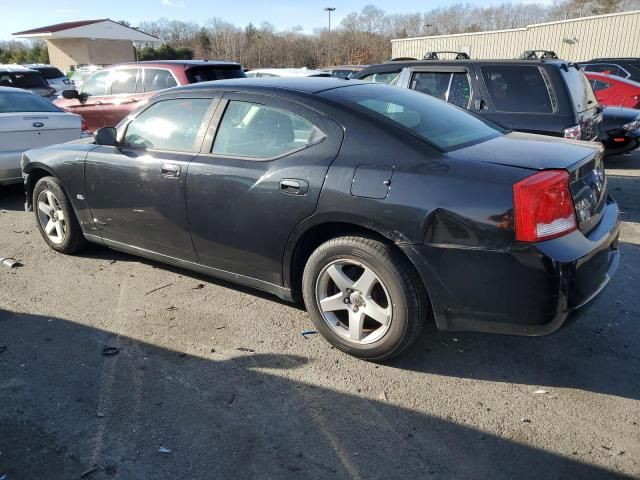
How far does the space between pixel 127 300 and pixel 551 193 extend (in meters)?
3.12

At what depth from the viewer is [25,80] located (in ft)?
50.8

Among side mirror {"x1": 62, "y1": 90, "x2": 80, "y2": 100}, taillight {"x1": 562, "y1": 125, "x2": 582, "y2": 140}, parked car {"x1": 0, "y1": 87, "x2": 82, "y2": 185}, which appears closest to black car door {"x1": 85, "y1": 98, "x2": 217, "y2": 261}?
parked car {"x1": 0, "y1": 87, "x2": 82, "y2": 185}

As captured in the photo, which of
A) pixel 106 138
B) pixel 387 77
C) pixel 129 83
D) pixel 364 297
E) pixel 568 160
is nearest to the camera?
pixel 568 160

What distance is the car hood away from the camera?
282 centimetres

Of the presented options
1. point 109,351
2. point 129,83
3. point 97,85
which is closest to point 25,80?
point 97,85

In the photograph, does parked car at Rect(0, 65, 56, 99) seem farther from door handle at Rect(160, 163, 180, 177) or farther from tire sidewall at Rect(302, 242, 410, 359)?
tire sidewall at Rect(302, 242, 410, 359)

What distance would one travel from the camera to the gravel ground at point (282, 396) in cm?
241

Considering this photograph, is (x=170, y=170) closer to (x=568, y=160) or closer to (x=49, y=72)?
(x=568, y=160)

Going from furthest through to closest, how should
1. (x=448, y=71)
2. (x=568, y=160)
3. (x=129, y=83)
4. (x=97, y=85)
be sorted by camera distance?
1. (x=97, y=85)
2. (x=129, y=83)
3. (x=448, y=71)
4. (x=568, y=160)

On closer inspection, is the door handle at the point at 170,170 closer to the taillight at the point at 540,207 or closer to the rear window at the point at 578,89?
the taillight at the point at 540,207

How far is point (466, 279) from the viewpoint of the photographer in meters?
2.74

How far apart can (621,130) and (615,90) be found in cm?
418

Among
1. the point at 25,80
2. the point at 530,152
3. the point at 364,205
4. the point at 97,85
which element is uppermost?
the point at 25,80

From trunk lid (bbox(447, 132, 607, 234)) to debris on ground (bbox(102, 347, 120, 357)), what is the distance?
2375mm
